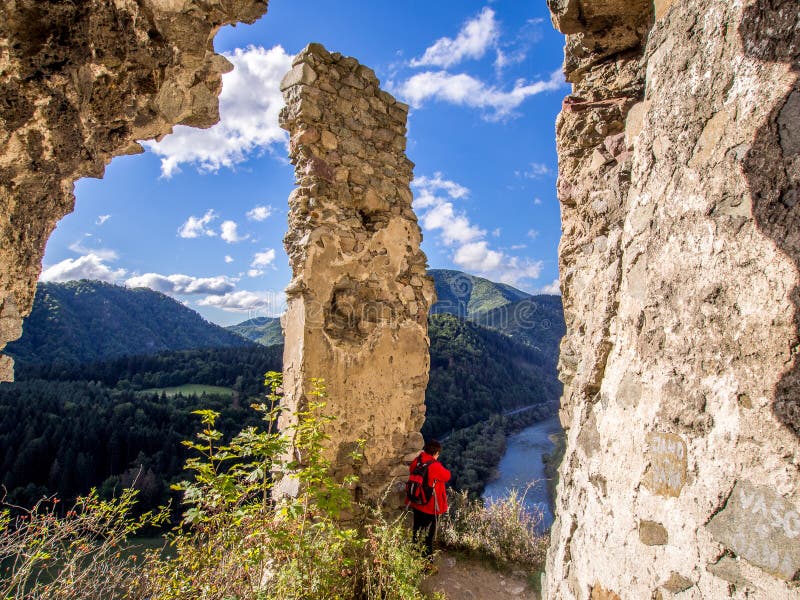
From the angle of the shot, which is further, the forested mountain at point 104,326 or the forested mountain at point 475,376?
the forested mountain at point 104,326

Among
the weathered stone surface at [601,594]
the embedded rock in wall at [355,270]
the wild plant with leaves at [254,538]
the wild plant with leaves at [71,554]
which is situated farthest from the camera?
the embedded rock in wall at [355,270]

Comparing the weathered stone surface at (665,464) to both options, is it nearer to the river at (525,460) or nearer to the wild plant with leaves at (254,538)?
the wild plant with leaves at (254,538)

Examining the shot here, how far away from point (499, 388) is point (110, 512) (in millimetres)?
32130

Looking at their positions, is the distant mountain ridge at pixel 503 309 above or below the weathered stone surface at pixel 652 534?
above

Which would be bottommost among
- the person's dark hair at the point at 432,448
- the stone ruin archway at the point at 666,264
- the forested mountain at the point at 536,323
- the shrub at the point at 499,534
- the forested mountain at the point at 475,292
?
the shrub at the point at 499,534

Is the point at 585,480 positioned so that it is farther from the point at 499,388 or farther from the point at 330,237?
the point at 499,388

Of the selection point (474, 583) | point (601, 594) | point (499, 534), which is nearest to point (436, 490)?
point (474, 583)

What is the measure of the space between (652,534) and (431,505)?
3.12 meters

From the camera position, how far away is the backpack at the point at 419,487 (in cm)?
385

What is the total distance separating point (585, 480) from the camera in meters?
1.30

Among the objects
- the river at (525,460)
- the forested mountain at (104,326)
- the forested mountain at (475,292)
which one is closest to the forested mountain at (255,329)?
the forested mountain at (104,326)

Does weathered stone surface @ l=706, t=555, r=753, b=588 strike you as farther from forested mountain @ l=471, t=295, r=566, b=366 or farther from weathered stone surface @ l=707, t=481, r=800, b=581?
forested mountain @ l=471, t=295, r=566, b=366

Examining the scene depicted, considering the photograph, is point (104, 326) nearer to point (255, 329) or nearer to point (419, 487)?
point (255, 329)

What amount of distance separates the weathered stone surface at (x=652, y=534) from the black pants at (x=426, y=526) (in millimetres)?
3200
